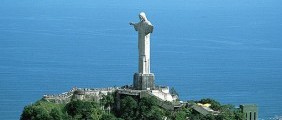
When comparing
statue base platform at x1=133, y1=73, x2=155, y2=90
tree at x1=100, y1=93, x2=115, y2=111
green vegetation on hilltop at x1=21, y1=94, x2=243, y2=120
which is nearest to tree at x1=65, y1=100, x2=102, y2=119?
green vegetation on hilltop at x1=21, y1=94, x2=243, y2=120

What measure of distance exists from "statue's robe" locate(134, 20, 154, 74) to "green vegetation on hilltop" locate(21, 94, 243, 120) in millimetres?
2086

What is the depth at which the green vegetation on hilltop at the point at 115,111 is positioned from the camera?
106ft

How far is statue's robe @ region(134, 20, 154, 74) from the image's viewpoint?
35.9m

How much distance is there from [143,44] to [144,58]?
1.90ft

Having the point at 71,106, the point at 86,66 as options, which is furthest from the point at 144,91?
the point at 86,66

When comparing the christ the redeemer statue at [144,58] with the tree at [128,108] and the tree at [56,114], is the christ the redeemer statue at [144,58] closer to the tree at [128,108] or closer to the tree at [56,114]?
the tree at [128,108]

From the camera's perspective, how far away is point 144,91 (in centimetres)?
3469

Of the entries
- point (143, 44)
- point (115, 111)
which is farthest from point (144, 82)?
point (115, 111)

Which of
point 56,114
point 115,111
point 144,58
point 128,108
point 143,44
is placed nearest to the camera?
point 56,114

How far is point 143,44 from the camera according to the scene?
3612 centimetres

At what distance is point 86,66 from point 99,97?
137ft

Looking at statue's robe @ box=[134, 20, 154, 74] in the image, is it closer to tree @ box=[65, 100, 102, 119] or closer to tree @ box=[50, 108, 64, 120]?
tree @ box=[65, 100, 102, 119]

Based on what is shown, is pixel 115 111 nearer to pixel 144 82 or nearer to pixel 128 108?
pixel 128 108

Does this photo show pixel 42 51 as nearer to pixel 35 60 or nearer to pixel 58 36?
pixel 35 60
